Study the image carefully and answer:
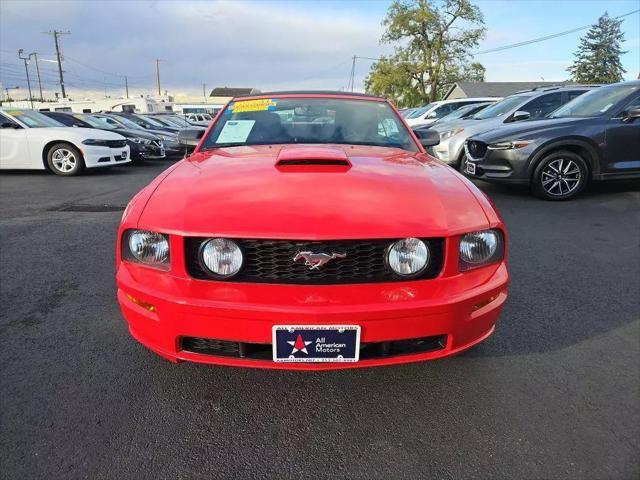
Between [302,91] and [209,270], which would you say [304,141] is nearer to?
[302,91]

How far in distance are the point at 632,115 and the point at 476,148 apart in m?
2.04

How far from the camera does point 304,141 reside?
3.04 meters

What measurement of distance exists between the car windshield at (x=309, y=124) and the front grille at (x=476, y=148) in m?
3.75

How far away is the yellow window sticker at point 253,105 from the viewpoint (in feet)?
11.0

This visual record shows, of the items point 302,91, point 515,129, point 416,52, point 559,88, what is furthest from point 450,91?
point 302,91

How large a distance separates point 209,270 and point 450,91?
4982 cm

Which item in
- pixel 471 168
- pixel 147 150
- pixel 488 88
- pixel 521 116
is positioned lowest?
pixel 147 150

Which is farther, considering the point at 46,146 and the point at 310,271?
the point at 46,146

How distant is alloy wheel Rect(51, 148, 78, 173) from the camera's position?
29.9 feet

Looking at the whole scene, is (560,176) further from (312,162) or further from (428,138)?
(312,162)

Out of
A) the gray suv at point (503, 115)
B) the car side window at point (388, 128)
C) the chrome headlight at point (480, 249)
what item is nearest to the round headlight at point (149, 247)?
the chrome headlight at point (480, 249)

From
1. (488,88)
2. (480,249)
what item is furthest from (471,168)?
(488,88)

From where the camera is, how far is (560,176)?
640 cm

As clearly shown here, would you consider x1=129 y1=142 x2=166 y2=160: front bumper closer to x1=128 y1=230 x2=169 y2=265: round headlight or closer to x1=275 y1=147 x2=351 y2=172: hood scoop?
x1=275 y1=147 x2=351 y2=172: hood scoop
